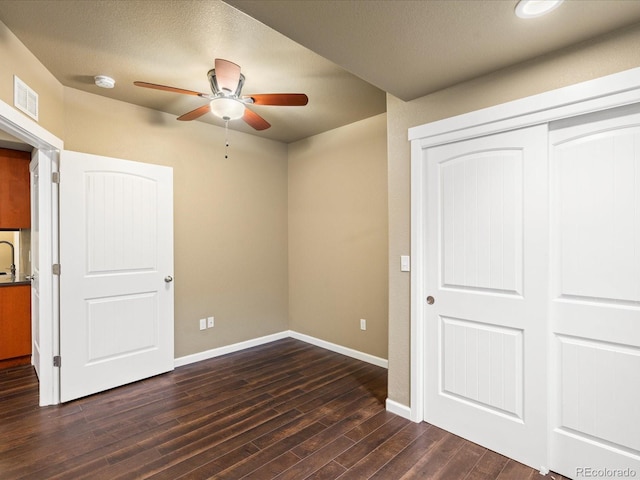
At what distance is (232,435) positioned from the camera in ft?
7.67

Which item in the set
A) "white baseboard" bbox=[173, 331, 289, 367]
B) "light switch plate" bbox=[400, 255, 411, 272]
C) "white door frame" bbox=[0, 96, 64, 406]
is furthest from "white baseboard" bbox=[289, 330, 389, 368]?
"white door frame" bbox=[0, 96, 64, 406]

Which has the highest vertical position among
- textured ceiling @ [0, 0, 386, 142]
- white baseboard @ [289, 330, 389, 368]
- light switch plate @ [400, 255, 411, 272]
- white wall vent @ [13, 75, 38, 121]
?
textured ceiling @ [0, 0, 386, 142]

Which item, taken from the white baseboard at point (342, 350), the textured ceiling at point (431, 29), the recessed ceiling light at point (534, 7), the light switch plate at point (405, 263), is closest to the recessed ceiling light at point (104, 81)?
the textured ceiling at point (431, 29)

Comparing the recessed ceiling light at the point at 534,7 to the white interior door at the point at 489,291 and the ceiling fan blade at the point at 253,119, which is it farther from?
the ceiling fan blade at the point at 253,119

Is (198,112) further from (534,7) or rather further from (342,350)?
(342,350)

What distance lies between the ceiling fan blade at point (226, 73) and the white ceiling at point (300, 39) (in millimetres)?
203

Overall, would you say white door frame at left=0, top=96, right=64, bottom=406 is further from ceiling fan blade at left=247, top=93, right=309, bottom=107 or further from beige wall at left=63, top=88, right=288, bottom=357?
ceiling fan blade at left=247, top=93, right=309, bottom=107

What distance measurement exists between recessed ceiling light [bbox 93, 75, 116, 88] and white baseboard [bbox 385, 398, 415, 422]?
11.4 feet

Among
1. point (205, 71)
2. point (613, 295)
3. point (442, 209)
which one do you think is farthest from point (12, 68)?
point (613, 295)

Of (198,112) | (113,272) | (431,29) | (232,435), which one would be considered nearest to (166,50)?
(198,112)

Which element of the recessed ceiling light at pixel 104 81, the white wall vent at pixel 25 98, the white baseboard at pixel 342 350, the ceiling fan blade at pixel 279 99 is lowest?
the white baseboard at pixel 342 350

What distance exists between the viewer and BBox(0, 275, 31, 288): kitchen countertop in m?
3.53

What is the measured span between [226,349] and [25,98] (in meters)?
3.00

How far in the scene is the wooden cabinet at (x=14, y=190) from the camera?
3662mm
